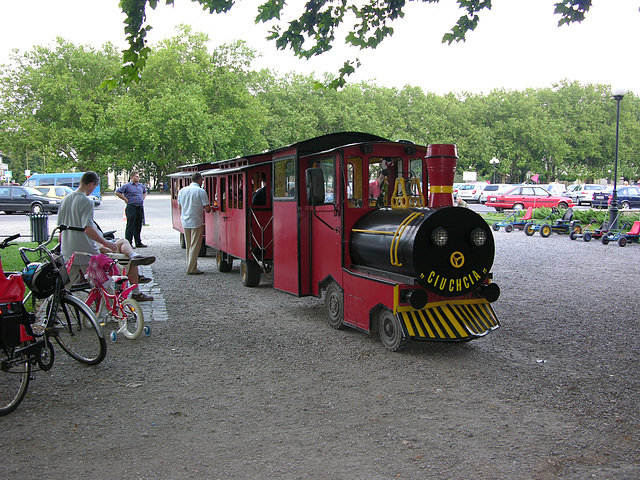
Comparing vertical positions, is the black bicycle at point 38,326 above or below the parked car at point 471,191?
below

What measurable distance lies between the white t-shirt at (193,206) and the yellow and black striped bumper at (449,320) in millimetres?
6766

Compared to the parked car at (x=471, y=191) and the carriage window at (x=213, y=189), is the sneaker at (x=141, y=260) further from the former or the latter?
the parked car at (x=471, y=191)

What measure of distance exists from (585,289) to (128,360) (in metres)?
7.85

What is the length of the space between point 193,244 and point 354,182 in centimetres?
585

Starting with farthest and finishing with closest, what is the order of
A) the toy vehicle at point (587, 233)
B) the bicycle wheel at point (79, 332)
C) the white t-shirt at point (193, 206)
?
1. the toy vehicle at point (587, 233)
2. the white t-shirt at point (193, 206)
3. the bicycle wheel at point (79, 332)

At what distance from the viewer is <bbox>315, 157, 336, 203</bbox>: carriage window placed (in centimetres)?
695

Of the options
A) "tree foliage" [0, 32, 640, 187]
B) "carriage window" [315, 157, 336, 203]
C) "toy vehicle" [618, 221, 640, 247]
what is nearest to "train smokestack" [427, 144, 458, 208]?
"carriage window" [315, 157, 336, 203]

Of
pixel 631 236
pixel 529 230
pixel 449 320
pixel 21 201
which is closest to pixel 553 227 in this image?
pixel 529 230

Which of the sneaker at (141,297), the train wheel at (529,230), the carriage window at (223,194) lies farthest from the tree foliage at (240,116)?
the sneaker at (141,297)

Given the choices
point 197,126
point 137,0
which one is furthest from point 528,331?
point 197,126

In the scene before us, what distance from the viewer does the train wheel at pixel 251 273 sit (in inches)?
405

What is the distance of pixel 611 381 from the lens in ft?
16.9

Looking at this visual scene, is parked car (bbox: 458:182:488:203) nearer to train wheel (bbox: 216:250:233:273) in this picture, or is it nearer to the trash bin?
→ the trash bin

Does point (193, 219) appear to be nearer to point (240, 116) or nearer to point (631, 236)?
point (631, 236)
